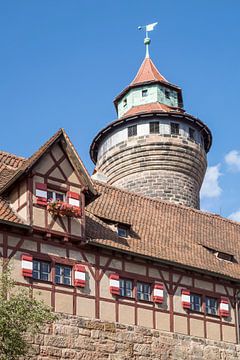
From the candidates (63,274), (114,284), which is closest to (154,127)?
(114,284)

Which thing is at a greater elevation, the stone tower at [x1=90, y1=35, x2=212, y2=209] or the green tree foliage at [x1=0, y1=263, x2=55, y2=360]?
the stone tower at [x1=90, y1=35, x2=212, y2=209]

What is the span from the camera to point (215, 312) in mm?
32594

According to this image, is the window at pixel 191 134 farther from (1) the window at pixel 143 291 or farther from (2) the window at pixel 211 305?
(1) the window at pixel 143 291

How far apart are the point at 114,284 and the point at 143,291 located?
4.60ft

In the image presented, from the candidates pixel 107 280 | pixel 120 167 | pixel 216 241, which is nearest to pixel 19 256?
pixel 107 280

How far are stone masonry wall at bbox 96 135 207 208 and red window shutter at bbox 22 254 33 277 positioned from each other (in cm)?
1644

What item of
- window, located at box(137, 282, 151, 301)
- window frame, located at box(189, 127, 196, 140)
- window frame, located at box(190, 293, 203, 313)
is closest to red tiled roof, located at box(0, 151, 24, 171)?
window, located at box(137, 282, 151, 301)

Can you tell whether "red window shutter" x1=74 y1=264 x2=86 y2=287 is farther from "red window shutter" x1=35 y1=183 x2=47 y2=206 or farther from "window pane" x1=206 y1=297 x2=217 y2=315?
"window pane" x1=206 y1=297 x2=217 y2=315

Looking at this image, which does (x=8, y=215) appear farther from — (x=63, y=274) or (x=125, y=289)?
(x=125, y=289)

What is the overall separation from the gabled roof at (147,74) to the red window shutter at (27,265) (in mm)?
A: 21347

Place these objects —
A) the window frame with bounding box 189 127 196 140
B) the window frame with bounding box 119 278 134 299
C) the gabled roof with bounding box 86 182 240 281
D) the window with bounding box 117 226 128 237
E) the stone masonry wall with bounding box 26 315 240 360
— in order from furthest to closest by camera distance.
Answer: the window frame with bounding box 189 127 196 140 → the window with bounding box 117 226 128 237 → the gabled roof with bounding box 86 182 240 281 → the window frame with bounding box 119 278 134 299 → the stone masonry wall with bounding box 26 315 240 360

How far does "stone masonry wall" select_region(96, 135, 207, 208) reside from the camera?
145 feet

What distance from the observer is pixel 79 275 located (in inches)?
1144

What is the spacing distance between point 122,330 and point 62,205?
4480mm
